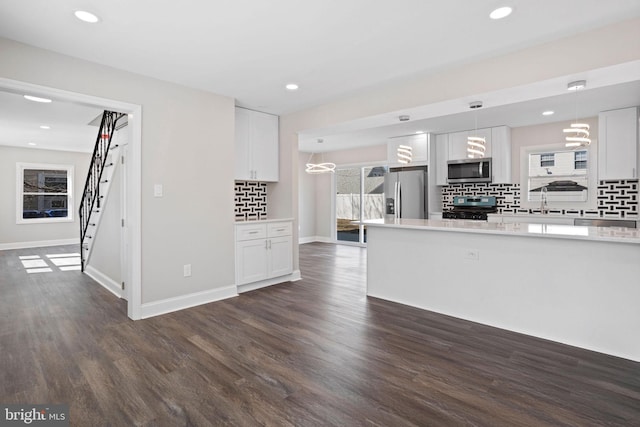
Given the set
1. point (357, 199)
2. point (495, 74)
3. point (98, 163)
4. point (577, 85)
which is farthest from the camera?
point (357, 199)

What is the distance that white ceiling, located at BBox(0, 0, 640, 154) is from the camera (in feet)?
7.31

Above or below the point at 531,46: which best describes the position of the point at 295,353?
below

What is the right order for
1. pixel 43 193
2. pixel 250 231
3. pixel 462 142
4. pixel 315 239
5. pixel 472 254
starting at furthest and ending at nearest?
pixel 315 239 < pixel 43 193 < pixel 462 142 < pixel 250 231 < pixel 472 254

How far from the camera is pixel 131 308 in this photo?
3369mm

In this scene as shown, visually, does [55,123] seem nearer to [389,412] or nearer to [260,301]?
[260,301]

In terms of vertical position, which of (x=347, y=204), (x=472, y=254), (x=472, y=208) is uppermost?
(x=347, y=204)

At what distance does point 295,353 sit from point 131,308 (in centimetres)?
186

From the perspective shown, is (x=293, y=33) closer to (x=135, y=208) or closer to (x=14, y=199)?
(x=135, y=208)

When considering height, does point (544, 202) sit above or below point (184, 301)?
above

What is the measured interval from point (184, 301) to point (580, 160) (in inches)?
242

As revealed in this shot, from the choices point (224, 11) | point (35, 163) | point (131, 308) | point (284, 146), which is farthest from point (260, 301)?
point (35, 163)

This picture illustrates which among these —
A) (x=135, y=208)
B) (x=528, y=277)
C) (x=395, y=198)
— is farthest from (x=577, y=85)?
(x=135, y=208)

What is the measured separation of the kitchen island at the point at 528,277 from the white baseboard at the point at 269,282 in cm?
145

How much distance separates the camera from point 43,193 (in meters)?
8.39
